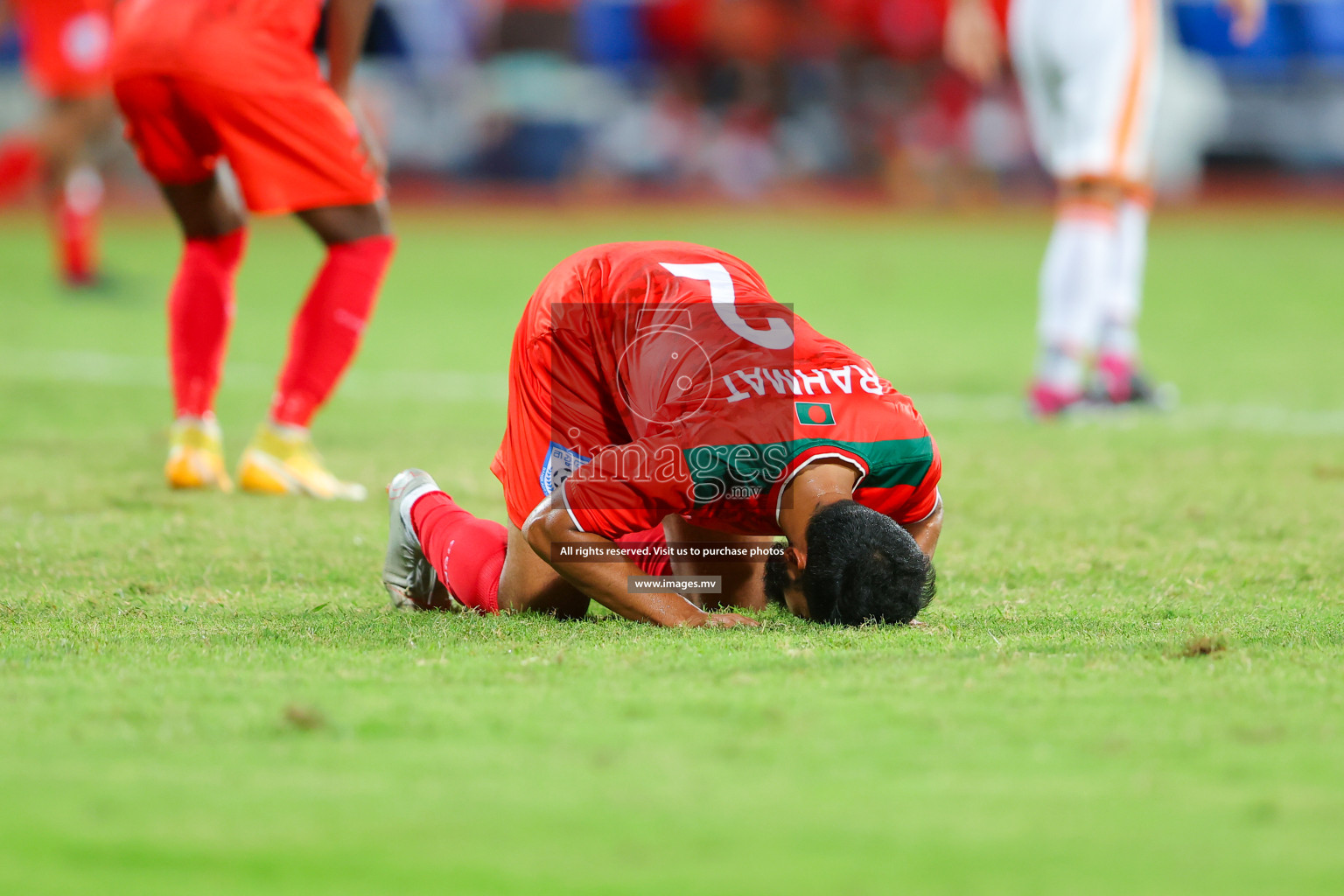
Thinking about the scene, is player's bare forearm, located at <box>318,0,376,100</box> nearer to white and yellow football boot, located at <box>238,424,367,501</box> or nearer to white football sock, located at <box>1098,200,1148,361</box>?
white and yellow football boot, located at <box>238,424,367,501</box>

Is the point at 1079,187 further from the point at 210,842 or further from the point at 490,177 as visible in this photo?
the point at 490,177

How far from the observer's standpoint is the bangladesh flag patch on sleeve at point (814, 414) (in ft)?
9.43

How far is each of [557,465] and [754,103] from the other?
15.1 meters

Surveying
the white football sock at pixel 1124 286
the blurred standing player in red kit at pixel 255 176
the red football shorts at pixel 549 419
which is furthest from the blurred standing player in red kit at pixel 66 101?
the red football shorts at pixel 549 419

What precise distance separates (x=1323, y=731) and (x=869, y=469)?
3.08ft

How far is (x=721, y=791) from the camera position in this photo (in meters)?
2.00

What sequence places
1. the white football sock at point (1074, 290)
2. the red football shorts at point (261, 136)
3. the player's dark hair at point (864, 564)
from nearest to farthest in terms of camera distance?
1. the player's dark hair at point (864, 564)
2. the red football shorts at point (261, 136)
3. the white football sock at point (1074, 290)

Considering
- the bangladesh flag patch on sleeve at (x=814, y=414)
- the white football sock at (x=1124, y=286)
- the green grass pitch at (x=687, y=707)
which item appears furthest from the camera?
the white football sock at (x=1124, y=286)

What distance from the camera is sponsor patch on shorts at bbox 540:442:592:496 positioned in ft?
10.6

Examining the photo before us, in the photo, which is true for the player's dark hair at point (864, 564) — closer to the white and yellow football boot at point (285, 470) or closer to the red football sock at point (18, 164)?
the white and yellow football boot at point (285, 470)

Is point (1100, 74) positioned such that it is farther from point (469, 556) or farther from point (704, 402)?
point (469, 556)

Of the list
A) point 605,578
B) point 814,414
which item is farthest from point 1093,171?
point 605,578

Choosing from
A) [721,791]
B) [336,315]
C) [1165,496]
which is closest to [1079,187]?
[1165,496]

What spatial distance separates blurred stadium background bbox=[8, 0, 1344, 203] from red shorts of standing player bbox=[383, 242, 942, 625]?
46.1 ft
